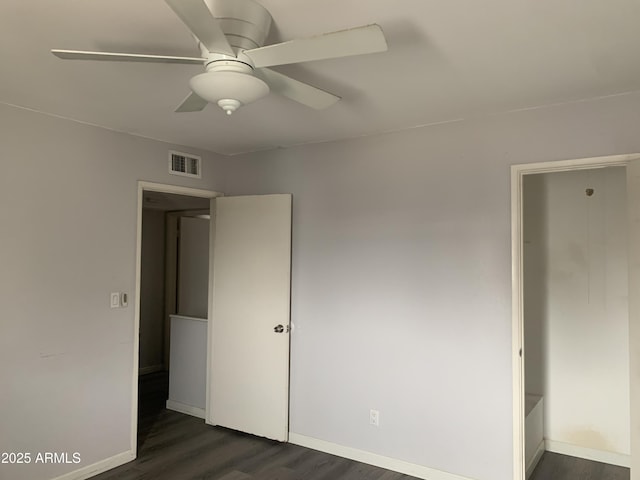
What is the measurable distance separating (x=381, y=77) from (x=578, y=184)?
2.30 metres

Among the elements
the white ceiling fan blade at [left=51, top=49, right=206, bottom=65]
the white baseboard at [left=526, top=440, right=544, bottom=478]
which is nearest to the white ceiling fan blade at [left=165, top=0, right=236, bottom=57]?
the white ceiling fan blade at [left=51, top=49, right=206, bottom=65]

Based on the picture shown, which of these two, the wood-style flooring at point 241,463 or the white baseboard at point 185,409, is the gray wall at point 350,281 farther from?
the white baseboard at point 185,409

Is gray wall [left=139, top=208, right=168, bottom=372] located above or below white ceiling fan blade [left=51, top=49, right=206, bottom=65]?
below

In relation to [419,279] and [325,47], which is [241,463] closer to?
[419,279]

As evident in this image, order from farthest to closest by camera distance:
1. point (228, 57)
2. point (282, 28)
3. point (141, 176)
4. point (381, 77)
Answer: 1. point (141, 176)
2. point (381, 77)
3. point (282, 28)
4. point (228, 57)

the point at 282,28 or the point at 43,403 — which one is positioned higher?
the point at 282,28

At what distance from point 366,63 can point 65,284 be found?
7.91 ft

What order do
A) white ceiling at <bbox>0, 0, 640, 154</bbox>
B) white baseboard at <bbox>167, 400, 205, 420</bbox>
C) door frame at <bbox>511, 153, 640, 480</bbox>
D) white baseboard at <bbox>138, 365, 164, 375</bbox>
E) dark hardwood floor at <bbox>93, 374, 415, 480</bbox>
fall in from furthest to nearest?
white baseboard at <bbox>138, 365, 164, 375</bbox> < white baseboard at <bbox>167, 400, 205, 420</bbox> < dark hardwood floor at <bbox>93, 374, 415, 480</bbox> < door frame at <bbox>511, 153, 640, 480</bbox> < white ceiling at <bbox>0, 0, 640, 154</bbox>

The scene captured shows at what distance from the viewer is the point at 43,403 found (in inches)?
115

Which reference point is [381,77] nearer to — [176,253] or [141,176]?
[141,176]

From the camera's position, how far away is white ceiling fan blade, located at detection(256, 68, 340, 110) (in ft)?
5.99

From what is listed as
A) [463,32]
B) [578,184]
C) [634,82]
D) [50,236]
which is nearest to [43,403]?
[50,236]

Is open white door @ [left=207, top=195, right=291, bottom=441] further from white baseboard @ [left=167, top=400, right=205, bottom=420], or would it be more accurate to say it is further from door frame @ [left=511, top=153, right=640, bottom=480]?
door frame @ [left=511, top=153, right=640, bottom=480]

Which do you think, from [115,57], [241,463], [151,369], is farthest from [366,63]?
[151,369]
